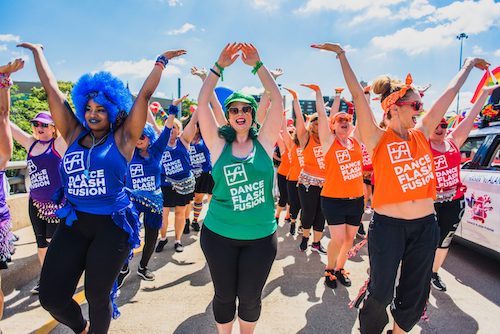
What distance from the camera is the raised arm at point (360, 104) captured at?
229 centimetres

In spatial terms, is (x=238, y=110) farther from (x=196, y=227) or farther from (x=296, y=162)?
(x=196, y=227)

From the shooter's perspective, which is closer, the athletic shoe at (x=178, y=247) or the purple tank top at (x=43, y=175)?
the purple tank top at (x=43, y=175)

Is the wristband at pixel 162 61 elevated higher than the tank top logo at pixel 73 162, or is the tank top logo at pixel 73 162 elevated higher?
the wristband at pixel 162 61

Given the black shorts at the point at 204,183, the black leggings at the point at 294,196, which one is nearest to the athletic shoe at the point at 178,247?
the black shorts at the point at 204,183

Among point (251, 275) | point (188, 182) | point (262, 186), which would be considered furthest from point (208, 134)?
point (188, 182)

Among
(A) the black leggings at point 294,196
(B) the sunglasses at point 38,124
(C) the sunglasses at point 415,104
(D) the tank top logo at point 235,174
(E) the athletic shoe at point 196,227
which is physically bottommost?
(E) the athletic shoe at point 196,227

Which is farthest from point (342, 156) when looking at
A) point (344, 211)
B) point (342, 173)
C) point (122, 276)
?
point (122, 276)

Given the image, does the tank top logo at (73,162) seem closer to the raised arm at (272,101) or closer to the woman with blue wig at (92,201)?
the woman with blue wig at (92,201)

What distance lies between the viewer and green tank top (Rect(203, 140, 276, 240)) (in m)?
2.18

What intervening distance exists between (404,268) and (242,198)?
1.34 metres

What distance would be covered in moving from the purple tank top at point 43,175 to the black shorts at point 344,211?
10.2 ft

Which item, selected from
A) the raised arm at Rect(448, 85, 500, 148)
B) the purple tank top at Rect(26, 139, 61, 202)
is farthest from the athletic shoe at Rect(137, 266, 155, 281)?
the raised arm at Rect(448, 85, 500, 148)

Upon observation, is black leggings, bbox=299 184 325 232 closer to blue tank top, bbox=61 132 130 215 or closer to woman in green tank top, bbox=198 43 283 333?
woman in green tank top, bbox=198 43 283 333

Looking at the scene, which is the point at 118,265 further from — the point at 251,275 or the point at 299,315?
the point at 299,315
